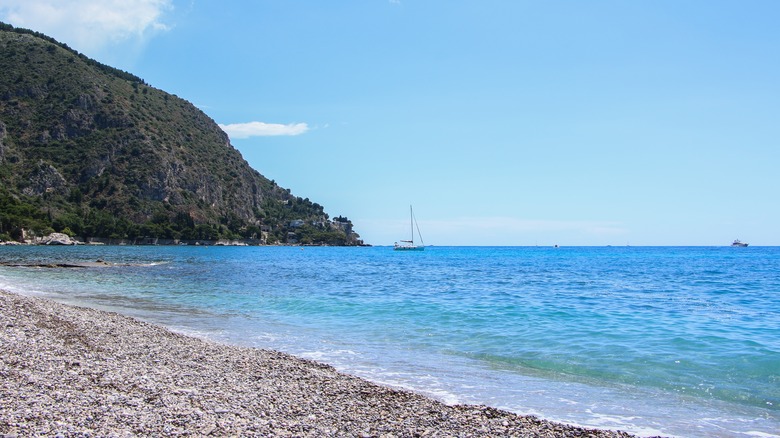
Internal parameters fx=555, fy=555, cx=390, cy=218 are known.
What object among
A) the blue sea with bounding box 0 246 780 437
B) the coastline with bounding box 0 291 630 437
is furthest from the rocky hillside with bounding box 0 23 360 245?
the coastline with bounding box 0 291 630 437

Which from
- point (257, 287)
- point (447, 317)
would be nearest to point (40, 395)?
point (447, 317)

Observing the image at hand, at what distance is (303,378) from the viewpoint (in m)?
10.8

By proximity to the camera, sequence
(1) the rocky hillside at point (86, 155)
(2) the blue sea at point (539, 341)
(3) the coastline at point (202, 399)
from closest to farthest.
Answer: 1. (3) the coastline at point (202, 399)
2. (2) the blue sea at point (539, 341)
3. (1) the rocky hillside at point (86, 155)

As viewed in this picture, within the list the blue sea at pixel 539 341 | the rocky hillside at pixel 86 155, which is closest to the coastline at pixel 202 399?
the blue sea at pixel 539 341

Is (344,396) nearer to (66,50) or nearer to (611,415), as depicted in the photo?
(611,415)

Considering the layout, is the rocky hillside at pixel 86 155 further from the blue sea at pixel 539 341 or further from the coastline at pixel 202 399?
the coastline at pixel 202 399

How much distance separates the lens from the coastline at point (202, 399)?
7332mm

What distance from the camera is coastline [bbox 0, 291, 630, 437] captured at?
24.1 feet

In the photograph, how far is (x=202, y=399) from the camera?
8.70 metres

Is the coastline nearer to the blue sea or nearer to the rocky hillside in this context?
the blue sea

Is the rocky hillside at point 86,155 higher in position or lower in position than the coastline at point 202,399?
higher

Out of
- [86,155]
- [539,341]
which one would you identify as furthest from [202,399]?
[86,155]

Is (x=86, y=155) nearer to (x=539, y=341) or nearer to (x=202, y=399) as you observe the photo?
(x=539, y=341)

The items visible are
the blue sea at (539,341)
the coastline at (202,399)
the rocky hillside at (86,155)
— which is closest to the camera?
the coastline at (202,399)
